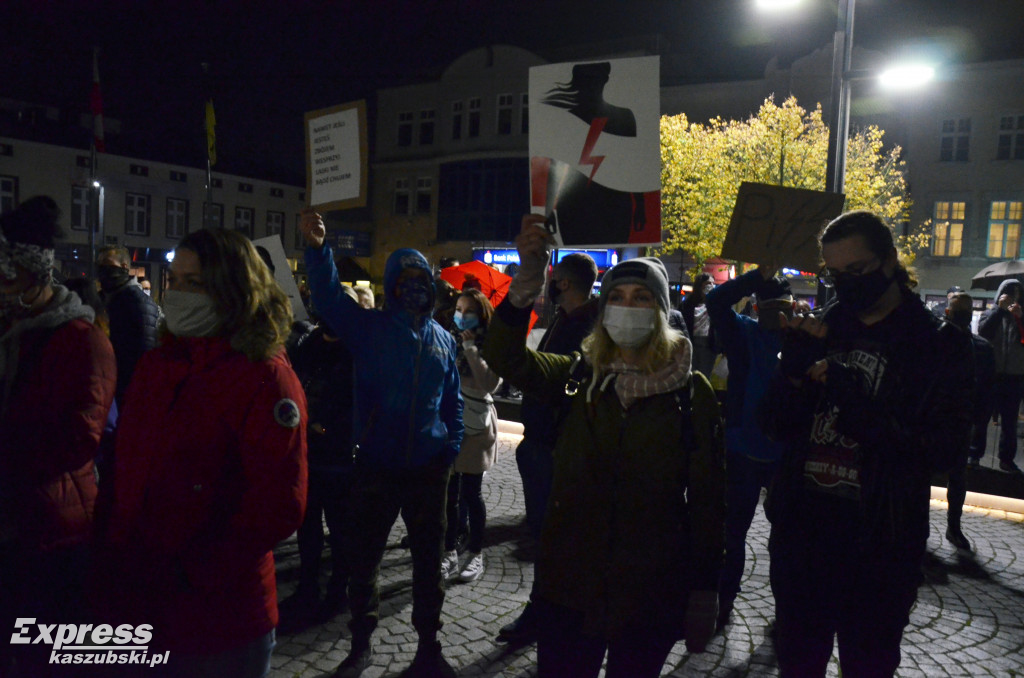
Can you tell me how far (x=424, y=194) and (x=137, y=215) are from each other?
16.6 m

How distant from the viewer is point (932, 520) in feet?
21.8

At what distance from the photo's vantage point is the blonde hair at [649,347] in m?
2.58

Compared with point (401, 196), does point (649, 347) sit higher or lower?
lower

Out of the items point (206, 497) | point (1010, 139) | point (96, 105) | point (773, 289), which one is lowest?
point (206, 497)

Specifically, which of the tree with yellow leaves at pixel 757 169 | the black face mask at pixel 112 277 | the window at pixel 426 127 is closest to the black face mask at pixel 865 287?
the black face mask at pixel 112 277

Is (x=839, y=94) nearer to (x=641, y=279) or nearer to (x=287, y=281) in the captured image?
(x=287, y=281)

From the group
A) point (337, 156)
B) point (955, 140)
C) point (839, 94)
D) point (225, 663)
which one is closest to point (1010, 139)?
point (955, 140)

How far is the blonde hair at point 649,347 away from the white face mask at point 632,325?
2cm

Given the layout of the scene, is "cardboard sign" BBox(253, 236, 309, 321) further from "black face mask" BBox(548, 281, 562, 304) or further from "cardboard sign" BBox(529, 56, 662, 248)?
"cardboard sign" BBox(529, 56, 662, 248)

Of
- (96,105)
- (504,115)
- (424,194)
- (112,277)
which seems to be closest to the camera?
(112,277)

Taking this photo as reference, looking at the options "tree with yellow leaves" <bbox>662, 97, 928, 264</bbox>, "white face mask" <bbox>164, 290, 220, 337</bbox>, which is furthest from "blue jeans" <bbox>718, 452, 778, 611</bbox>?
"tree with yellow leaves" <bbox>662, 97, 928, 264</bbox>

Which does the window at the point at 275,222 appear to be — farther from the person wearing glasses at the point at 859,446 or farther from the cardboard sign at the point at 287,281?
the person wearing glasses at the point at 859,446

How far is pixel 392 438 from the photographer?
12.1 ft

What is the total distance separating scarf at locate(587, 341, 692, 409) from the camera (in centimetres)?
253
